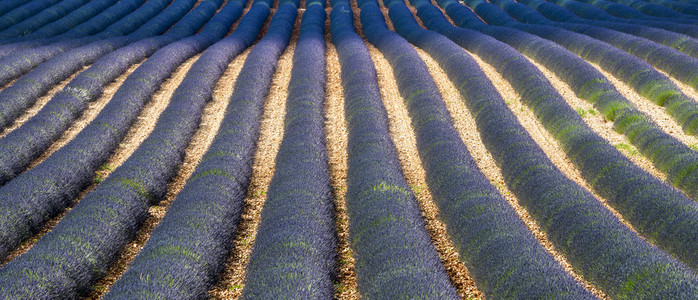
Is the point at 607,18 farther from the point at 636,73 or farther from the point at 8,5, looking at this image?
the point at 8,5

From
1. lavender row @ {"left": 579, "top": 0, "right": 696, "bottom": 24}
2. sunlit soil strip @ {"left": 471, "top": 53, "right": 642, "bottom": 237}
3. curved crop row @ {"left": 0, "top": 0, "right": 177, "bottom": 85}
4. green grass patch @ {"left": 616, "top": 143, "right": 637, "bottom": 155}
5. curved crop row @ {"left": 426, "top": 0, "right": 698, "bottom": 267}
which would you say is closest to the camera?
curved crop row @ {"left": 426, "top": 0, "right": 698, "bottom": 267}

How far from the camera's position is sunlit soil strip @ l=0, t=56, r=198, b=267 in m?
8.21

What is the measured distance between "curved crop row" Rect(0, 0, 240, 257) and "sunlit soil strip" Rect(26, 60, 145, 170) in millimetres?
623

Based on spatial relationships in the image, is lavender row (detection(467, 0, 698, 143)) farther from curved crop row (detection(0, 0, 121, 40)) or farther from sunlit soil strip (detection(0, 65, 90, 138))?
curved crop row (detection(0, 0, 121, 40))

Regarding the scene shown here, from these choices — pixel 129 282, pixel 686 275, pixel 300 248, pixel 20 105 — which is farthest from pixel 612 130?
pixel 20 105

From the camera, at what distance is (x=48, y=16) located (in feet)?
96.5

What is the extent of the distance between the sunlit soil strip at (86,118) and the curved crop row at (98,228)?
2087mm

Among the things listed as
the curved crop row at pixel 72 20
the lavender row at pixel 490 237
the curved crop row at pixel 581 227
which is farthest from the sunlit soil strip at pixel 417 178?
the curved crop row at pixel 72 20

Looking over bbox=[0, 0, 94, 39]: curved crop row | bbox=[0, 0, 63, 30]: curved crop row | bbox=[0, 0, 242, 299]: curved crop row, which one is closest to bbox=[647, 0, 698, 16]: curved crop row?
bbox=[0, 0, 242, 299]: curved crop row

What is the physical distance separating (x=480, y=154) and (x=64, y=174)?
7587mm

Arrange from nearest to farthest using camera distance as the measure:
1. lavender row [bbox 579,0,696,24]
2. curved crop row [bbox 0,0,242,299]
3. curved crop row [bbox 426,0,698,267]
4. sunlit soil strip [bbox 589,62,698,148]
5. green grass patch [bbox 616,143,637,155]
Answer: curved crop row [bbox 0,0,242,299]
curved crop row [bbox 426,0,698,267]
green grass patch [bbox 616,143,637,155]
sunlit soil strip [bbox 589,62,698,148]
lavender row [bbox 579,0,696,24]

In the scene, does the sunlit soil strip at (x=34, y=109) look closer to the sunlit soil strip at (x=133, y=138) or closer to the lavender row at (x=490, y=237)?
the sunlit soil strip at (x=133, y=138)

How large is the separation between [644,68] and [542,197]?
29.9ft

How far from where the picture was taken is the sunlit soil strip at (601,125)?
10277 millimetres
